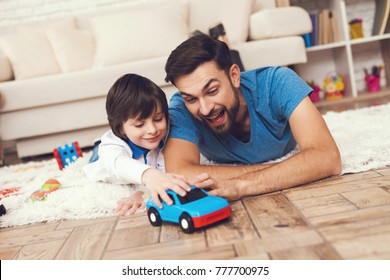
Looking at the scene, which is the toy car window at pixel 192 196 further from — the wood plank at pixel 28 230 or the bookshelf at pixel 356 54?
the bookshelf at pixel 356 54

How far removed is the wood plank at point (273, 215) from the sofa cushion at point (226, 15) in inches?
79.6

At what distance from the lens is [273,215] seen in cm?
114

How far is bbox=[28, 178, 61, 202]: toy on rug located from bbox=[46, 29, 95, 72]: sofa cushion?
1.63 m

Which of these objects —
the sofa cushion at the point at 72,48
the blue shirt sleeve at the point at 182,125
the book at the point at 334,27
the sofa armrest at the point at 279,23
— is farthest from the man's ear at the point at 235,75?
the book at the point at 334,27

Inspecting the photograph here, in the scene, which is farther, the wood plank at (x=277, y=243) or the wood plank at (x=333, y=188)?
the wood plank at (x=333, y=188)

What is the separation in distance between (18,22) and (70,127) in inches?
55.1

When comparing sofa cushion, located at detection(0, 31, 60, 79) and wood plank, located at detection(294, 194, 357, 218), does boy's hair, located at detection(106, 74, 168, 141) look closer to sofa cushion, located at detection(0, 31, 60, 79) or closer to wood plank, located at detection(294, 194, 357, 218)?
wood plank, located at detection(294, 194, 357, 218)

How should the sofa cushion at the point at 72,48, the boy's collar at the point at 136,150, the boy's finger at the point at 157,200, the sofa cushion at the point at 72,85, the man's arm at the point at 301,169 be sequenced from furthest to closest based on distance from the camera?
the sofa cushion at the point at 72,48 → the sofa cushion at the point at 72,85 → the boy's collar at the point at 136,150 → the man's arm at the point at 301,169 → the boy's finger at the point at 157,200

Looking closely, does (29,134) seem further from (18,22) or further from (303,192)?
(303,192)

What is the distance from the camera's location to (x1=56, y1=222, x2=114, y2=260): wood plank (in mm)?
1094

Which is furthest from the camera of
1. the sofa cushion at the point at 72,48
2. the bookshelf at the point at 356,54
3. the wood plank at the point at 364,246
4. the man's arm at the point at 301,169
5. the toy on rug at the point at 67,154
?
the bookshelf at the point at 356,54

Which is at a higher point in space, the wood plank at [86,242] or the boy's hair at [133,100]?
the boy's hair at [133,100]

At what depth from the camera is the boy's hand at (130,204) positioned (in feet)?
4.63

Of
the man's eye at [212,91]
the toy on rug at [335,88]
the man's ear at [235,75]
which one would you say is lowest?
the toy on rug at [335,88]
